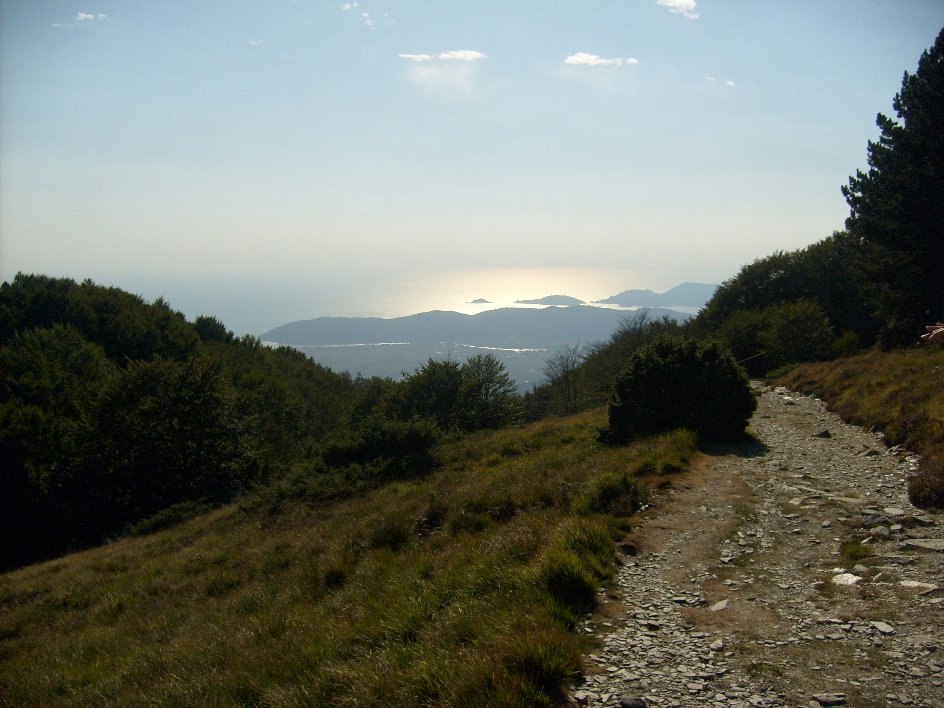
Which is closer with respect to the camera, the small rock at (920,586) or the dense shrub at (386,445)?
the small rock at (920,586)

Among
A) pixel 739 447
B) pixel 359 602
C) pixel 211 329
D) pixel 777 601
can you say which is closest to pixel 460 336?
pixel 211 329

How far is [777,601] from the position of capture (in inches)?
213

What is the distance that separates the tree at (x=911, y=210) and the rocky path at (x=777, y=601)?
1761 centimetres

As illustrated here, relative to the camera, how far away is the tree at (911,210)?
2145 cm

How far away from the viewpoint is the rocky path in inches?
160

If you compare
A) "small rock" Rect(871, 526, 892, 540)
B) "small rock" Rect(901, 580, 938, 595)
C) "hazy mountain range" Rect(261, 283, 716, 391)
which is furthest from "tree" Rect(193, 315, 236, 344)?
"hazy mountain range" Rect(261, 283, 716, 391)

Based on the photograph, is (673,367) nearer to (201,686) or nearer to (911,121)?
(201,686)

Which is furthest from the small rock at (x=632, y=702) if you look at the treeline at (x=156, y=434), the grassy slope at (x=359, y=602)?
the treeline at (x=156, y=434)

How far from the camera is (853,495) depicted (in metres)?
8.55

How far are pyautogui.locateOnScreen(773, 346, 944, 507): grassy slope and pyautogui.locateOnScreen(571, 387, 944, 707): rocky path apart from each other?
1.50ft

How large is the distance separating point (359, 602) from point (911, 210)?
25459 mm

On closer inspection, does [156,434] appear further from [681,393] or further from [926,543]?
[926,543]

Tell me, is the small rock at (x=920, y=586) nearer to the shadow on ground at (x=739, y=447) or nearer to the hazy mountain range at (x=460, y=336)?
the shadow on ground at (x=739, y=447)

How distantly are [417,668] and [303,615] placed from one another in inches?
144
